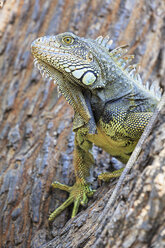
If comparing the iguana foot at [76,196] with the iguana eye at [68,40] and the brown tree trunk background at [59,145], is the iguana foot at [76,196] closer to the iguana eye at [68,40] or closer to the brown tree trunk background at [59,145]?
the brown tree trunk background at [59,145]

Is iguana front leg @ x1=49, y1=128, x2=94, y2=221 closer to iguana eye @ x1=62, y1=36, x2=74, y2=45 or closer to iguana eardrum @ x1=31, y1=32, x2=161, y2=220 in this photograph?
iguana eardrum @ x1=31, y1=32, x2=161, y2=220

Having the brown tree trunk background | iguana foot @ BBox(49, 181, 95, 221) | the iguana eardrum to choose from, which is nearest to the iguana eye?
the iguana eardrum

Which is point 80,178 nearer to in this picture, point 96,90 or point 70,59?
point 96,90

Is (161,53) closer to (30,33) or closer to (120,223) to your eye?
(30,33)

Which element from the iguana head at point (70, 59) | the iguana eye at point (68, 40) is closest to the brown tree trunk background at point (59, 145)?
the iguana head at point (70, 59)

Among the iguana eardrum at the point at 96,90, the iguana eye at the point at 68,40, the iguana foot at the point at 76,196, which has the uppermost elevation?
the iguana eye at the point at 68,40

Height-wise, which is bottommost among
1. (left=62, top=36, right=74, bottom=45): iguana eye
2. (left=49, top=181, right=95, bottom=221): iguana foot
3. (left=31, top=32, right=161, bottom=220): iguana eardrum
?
(left=49, top=181, right=95, bottom=221): iguana foot

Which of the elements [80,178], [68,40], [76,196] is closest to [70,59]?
[68,40]
